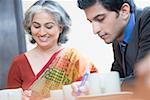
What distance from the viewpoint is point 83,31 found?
85.0 inches

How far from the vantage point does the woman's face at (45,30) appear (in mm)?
1290

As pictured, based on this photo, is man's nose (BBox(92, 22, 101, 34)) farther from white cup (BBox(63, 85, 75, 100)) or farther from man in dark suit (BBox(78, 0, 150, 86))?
white cup (BBox(63, 85, 75, 100))

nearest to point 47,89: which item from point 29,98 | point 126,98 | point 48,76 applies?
point 48,76

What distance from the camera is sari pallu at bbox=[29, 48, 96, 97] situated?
0.99m

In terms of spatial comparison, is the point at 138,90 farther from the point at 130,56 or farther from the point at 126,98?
the point at 130,56

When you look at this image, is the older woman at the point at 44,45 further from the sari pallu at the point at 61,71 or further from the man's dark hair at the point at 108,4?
the man's dark hair at the point at 108,4

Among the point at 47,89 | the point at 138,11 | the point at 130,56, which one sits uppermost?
the point at 138,11

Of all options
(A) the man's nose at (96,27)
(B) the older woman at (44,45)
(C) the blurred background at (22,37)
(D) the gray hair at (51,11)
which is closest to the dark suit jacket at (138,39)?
(A) the man's nose at (96,27)

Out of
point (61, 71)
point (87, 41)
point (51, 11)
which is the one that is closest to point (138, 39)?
point (61, 71)

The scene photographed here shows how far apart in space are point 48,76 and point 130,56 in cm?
28

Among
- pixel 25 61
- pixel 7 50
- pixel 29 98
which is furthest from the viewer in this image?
pixel 7 50

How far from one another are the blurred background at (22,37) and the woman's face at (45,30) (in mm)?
712

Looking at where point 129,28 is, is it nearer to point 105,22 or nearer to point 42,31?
point 105,22

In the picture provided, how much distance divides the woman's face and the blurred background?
28.0 inches
